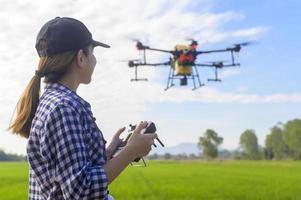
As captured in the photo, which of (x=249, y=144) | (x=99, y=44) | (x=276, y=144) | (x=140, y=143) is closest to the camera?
(x=140, y=143)

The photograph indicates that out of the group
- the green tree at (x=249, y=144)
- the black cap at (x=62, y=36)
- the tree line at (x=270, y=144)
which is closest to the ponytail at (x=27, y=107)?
the black cap at (x=62, y=36)

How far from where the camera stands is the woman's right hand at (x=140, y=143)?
68.9 inches

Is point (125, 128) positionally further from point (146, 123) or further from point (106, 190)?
point (106, 190)

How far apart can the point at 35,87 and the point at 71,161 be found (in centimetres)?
34

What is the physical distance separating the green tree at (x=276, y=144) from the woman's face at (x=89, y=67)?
9959 centimetres

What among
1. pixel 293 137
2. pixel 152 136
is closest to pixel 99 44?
pixel 152 136

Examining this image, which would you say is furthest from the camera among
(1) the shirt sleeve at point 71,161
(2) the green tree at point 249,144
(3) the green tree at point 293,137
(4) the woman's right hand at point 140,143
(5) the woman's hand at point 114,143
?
(2) the green tree at point 249,144

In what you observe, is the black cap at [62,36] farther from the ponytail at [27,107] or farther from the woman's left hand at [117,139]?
the woman's left hand at [117,139]

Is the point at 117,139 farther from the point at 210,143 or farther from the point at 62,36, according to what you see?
the point at 210,143

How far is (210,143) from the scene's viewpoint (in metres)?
115

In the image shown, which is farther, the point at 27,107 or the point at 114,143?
the point at 114,143

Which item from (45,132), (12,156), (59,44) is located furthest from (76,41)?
(12,156)

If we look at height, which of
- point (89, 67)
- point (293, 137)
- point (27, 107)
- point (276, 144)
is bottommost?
point (276, 144)

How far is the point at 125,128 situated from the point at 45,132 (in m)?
0.54
